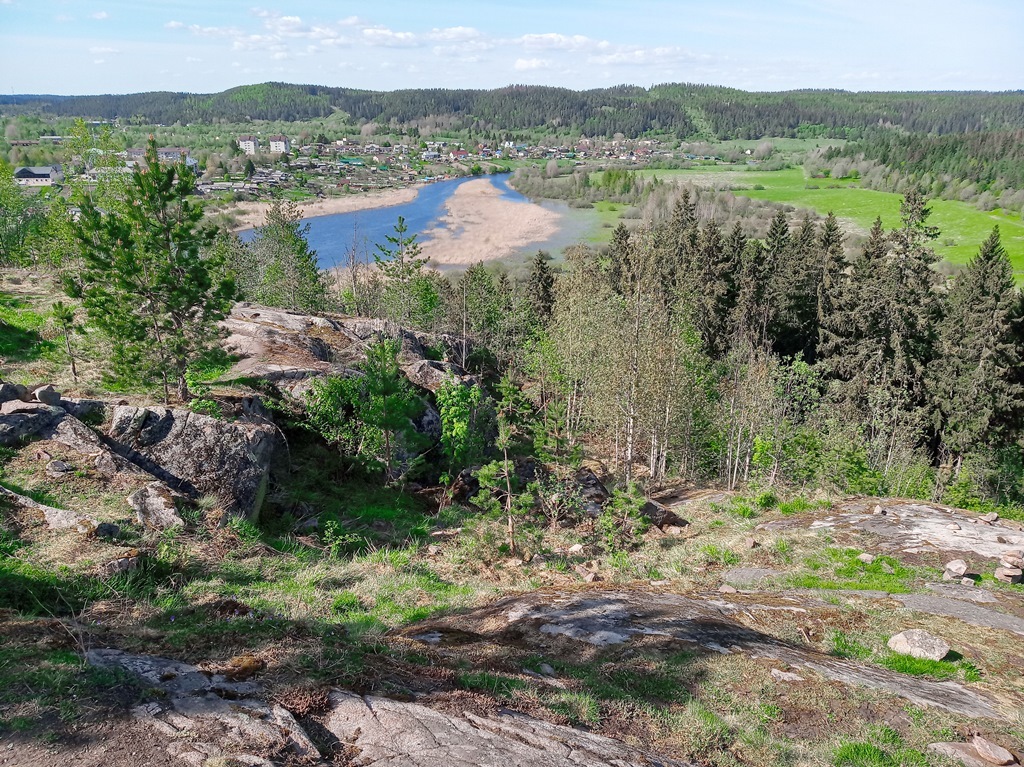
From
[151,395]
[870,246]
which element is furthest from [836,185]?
[151,395]

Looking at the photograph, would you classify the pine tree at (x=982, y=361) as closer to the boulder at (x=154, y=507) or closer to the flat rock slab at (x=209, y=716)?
the boulder at (x=154, y=507)

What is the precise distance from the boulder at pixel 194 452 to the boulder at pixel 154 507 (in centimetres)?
102

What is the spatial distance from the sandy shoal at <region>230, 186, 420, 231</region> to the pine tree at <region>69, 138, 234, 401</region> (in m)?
81.7

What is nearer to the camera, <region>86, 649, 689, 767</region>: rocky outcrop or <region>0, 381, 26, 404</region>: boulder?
<region>86, 649, 689, 767</region>: rocky outcrop

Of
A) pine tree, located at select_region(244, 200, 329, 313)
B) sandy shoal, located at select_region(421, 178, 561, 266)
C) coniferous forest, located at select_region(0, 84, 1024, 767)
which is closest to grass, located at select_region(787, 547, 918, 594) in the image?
coniferous forest, located at select_region(0, 84, 1024, 767)

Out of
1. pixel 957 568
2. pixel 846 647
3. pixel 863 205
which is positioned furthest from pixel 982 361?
pixel 863 205

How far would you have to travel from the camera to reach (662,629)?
9.73m

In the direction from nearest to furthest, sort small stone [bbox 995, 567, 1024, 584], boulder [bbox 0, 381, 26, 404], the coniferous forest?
the coniferous forest < small stone [bbox 995, 567, 1024, 584] < boulder [bbox 0, 381, 26, 404]

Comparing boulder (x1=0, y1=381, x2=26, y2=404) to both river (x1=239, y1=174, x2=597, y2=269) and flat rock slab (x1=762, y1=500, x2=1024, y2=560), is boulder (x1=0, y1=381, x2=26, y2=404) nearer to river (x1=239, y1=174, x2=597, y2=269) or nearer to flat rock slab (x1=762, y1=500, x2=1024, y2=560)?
flat rock slab (x1=762, y1=500, x2=1024, y2=560)

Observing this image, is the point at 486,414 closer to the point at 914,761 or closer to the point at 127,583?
the point at 127,583

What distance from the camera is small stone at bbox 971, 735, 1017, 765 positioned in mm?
6926

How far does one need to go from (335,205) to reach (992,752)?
5020 inches

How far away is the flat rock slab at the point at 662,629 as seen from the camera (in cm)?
857

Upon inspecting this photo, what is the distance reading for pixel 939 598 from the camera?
1166 cm
